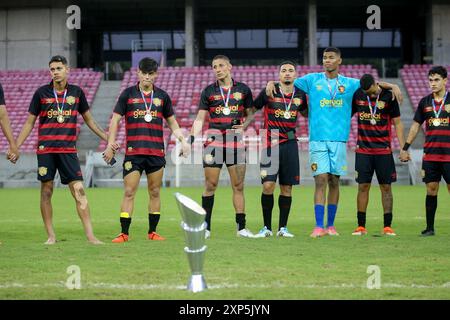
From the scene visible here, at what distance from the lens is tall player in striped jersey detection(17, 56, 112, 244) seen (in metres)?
8.67

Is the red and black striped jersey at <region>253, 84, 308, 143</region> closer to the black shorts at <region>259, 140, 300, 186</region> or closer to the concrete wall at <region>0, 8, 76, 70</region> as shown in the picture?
the black shorts at <region>259, 140, 300, 186</region>

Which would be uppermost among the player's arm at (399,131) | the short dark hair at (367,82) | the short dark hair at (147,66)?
the short dark hair at (147,66)

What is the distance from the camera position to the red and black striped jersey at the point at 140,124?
9.09 metres

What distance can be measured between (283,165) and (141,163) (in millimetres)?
1771

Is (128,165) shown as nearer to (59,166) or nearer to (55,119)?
(59,166)

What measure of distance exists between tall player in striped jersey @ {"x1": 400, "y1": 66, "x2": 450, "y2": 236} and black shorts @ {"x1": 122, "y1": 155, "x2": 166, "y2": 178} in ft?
10.3

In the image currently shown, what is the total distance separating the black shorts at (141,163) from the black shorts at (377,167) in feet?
8.44

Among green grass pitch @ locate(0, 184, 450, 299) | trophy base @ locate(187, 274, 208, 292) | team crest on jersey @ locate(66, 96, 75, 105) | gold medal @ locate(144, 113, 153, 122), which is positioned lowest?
green grass pitch @ locate(0, 184, 450, 299)

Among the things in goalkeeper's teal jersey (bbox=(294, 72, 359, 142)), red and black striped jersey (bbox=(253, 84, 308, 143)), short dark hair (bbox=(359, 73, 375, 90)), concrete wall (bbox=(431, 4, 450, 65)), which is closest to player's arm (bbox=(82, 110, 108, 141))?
red and black striped jersey (bbox=(253, 84, 308, 143))

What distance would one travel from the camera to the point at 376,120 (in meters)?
9.63

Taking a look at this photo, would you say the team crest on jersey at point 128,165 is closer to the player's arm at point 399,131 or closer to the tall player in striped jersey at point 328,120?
the tall player in striped jersey at point 328,120

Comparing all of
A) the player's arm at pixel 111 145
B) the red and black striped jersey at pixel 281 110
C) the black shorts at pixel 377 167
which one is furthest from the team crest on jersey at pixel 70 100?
the black shorts at pixel 377 167
